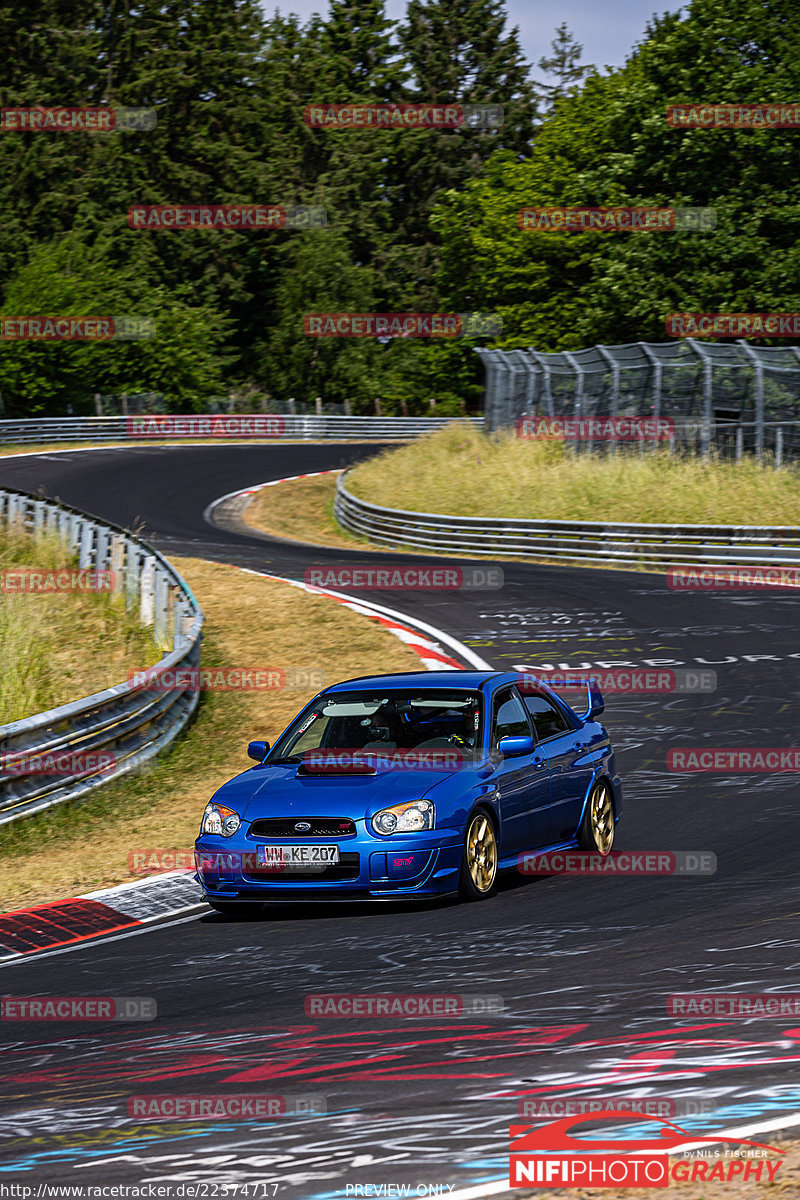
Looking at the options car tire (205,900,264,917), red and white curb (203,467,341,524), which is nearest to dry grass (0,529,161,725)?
car tire (205,900,264,917)

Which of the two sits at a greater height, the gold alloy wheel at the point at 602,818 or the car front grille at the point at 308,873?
the car front grille at the point at 308,873

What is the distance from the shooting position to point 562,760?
977 centimetres

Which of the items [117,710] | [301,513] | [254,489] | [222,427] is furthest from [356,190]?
[117,710]

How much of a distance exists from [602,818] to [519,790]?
1.20m

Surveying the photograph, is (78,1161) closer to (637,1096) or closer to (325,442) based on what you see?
(637,1096)

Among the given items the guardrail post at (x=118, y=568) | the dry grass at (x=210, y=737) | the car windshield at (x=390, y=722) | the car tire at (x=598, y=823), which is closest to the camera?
the car windshield at (x=390, y=722)

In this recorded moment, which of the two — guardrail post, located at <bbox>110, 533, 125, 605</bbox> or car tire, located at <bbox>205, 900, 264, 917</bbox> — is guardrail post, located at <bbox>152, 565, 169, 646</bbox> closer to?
guardrail post, located at <bbox>110, 533, 125, 605</bbox>

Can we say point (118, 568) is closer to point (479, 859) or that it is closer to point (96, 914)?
point (96, 914)

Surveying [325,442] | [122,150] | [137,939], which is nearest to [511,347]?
[325,442]

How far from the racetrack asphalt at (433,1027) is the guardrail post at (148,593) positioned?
7.39 meters

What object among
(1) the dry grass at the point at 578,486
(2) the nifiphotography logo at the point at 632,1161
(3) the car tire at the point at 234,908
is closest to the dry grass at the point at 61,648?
(3) the car tire at the point at 234,908

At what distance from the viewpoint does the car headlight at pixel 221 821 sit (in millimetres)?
8672

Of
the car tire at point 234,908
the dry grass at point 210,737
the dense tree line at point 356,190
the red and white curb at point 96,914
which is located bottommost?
the dry grass at point 210,737

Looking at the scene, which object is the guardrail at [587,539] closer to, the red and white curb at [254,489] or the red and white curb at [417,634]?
the red and white curb at [417,634]
